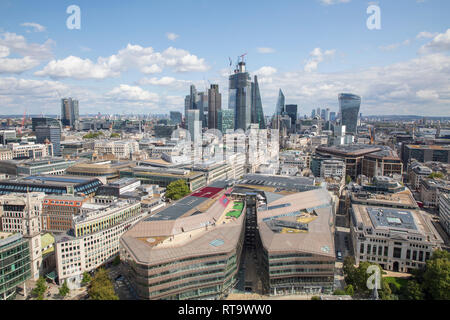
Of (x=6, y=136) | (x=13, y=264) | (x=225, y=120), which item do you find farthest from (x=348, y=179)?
(x=6, y=136)

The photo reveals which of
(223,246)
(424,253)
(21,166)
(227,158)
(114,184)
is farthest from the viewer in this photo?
(227,158)

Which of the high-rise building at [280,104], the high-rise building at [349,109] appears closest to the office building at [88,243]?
the high-rise building at [349,109]

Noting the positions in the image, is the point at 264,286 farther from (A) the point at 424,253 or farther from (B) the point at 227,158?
(B) the point at 227,158

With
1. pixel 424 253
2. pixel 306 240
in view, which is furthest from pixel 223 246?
pixel 424 253

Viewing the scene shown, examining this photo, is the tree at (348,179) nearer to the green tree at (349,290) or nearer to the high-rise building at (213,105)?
the green tree at (349,290)

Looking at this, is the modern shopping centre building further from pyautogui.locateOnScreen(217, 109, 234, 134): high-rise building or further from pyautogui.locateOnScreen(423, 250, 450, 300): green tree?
pyautogui.locateOnScreen(217, 109, 234, 134): high-rise building

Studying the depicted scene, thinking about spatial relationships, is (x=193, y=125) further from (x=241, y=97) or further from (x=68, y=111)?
(x=68, y=111)
